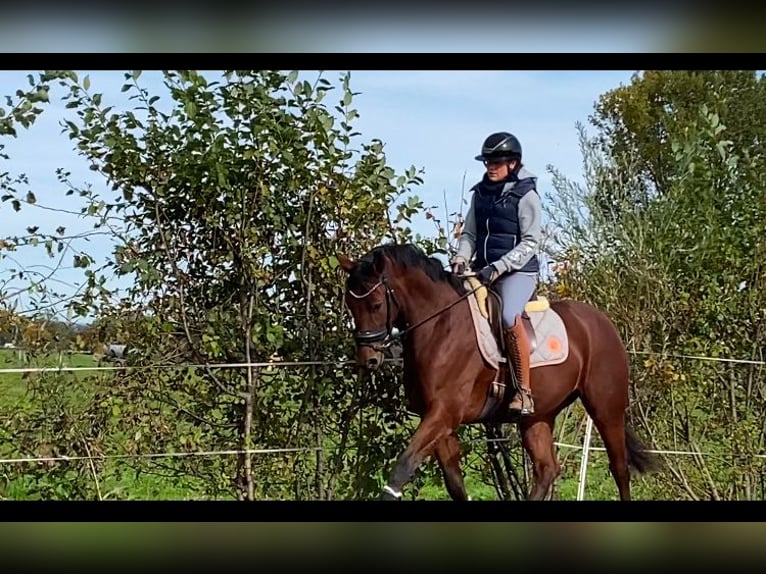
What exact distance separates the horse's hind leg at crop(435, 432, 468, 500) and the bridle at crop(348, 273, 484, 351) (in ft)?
1.42

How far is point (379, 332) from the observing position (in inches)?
141

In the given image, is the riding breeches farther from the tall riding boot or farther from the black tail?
the black tail

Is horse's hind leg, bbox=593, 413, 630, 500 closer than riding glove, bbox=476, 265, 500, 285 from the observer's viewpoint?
No

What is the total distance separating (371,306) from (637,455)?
3.84 ft

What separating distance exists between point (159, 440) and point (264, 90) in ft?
4.53

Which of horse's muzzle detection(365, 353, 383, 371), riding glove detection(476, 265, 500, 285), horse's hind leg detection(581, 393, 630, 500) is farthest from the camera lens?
horse's hind leg detection(581, 393, 630, 500)

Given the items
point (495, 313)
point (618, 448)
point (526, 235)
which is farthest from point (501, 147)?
point (618, 448)

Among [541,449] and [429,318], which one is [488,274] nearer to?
[429,318]

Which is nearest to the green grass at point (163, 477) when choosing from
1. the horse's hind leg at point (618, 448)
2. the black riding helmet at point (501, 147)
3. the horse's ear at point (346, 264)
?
the horse's hind leg at point (618, 448)

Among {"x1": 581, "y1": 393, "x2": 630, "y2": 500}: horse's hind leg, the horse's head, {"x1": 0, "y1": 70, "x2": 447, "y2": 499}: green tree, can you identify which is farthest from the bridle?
{"x1": 581, "y1": 393, "x2": 630, "y2": 500}: horse's hind leg

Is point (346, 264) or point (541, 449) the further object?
point (541, 449)

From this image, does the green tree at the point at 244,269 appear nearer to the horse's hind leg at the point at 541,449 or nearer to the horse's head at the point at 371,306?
the horse's head at the point at 371,306

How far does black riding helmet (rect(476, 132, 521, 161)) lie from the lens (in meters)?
3.66

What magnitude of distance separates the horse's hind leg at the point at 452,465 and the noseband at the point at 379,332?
1.47ft
